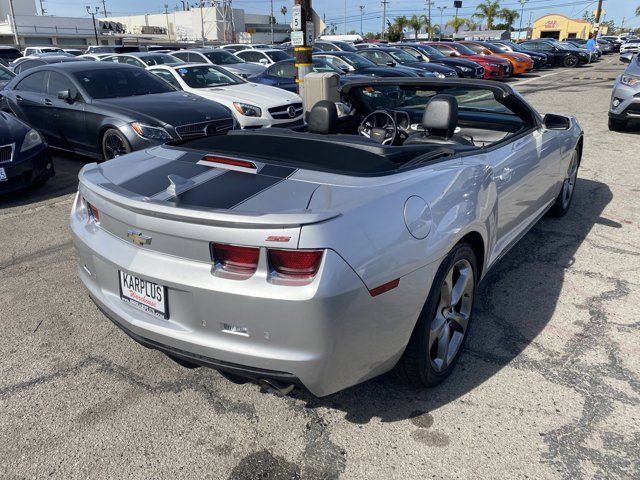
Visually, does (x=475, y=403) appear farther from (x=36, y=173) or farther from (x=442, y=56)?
(x=442, y=56)

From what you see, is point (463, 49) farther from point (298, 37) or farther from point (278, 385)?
point (278, 385)

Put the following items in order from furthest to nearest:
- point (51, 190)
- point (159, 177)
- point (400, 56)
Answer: point (400, 56), point (51, 190), point (159, 177)

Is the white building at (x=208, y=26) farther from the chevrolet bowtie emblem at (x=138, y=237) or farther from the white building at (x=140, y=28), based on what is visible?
the chevrolet bowtie emblem at (x=138, y=237)

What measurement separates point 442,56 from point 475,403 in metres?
21.2

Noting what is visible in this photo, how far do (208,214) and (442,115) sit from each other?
5.80ft

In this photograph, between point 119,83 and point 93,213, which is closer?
point 93,213

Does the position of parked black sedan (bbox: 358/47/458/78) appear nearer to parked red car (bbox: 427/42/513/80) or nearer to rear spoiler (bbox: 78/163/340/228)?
parked red car (bbox: 427/42/513/80)

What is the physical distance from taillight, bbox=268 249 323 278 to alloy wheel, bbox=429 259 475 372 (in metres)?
0.80

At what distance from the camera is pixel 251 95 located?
351 inches

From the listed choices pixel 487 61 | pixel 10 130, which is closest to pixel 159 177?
pixel 10 130

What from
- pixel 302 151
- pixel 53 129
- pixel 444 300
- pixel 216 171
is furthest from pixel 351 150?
pixel 53 129

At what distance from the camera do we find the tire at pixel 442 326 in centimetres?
241

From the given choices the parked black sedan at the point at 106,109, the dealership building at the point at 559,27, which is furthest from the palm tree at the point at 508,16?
the parked black sedan at the point at 106,109

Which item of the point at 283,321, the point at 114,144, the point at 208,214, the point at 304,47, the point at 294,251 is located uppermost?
the point at 304,47
